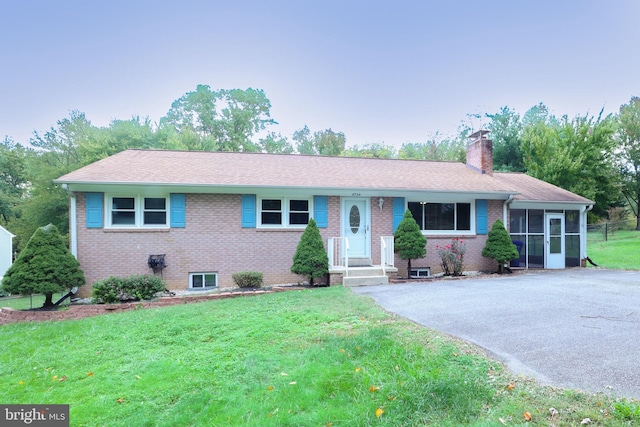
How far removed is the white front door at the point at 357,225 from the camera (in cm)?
1059

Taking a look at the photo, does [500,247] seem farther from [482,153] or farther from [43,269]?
[43,269]

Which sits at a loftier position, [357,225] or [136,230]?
[357,225]

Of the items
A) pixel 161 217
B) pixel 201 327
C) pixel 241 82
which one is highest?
pixel 241 82

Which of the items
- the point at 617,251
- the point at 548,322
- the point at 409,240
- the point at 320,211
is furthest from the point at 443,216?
the point at 617,251

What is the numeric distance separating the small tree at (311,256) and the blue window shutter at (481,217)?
552cm

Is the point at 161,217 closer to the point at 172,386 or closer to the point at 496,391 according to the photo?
the point at 172,386

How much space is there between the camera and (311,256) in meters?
9.12

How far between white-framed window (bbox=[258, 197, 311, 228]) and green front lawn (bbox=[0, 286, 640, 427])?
16.3 feet

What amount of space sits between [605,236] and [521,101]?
42.7ft

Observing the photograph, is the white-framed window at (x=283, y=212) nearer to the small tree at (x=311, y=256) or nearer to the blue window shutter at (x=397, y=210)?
the small tree at (x=311, y=256)

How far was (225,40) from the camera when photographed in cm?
1584

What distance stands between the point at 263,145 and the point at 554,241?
25.6m

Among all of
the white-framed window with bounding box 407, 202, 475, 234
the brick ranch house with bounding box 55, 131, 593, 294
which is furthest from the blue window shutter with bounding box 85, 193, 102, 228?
the white-framed window with bounding box 407, 202, 475, 234

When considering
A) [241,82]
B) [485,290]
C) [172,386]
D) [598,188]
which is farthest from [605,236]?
[241,82]
